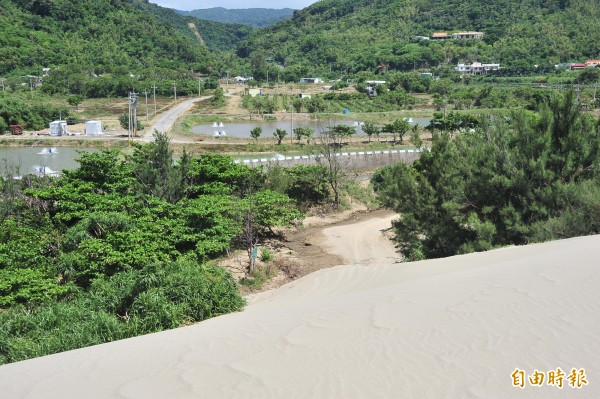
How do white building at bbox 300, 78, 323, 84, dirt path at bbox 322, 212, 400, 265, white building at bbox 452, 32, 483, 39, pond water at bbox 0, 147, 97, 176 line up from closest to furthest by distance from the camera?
dirt path at bbox 322, 212, 400, 265 < pond water at bbox 0, 147, 97, 176 < white building at bbox 300, 78, 323, 84 < white building at bbox 452, 32, 483, 39

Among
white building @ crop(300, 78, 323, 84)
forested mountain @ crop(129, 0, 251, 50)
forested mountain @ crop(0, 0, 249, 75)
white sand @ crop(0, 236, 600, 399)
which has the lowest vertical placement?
white sand @ crop(0, 236, 600, 399)

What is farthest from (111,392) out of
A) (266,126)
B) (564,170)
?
(266,126)

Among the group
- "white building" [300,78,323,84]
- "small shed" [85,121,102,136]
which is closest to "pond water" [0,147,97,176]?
"small shed" [85,121,102,136]

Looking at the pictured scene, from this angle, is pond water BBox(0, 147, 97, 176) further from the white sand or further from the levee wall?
the white sand

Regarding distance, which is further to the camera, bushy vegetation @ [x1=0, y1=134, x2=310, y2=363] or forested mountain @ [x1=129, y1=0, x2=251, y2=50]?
forested mountain @ [x1=129, y1=0, x2=251, y2=50]

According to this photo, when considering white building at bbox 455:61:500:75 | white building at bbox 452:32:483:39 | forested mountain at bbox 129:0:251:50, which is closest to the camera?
white building at bbox 455:61:500:75

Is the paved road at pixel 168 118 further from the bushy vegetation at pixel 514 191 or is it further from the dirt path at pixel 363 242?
the bushy vegetation at pixel 514 191
